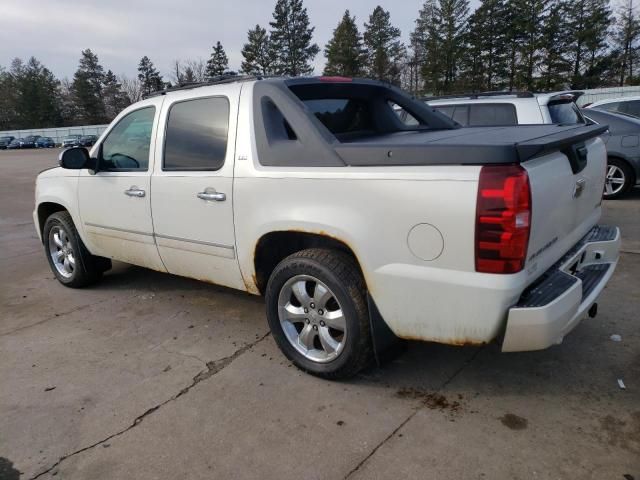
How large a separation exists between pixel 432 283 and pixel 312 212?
2.65 feet

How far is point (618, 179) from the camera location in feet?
27.6

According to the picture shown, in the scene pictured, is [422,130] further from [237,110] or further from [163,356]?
[163,356]

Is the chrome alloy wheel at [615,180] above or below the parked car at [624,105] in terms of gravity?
below

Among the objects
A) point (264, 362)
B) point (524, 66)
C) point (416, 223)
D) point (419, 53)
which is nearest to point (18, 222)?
point (264, 362)

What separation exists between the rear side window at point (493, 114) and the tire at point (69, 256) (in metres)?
4.80

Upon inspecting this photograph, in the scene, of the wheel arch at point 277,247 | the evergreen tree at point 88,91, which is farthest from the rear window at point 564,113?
the evergreen tree at point 88,91

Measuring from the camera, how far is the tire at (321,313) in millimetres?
2832

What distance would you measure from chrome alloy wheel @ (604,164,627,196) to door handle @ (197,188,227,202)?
24.4 feet

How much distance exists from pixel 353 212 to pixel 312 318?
79 centimetres

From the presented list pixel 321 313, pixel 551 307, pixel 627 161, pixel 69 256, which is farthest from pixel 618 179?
pixel 69 256

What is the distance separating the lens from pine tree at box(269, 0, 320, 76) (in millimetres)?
60781

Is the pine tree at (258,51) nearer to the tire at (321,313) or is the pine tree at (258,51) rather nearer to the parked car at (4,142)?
the parked car at (4,142)

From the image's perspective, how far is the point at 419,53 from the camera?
56031 mm

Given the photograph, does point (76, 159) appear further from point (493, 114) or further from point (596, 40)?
point (596, 40)
